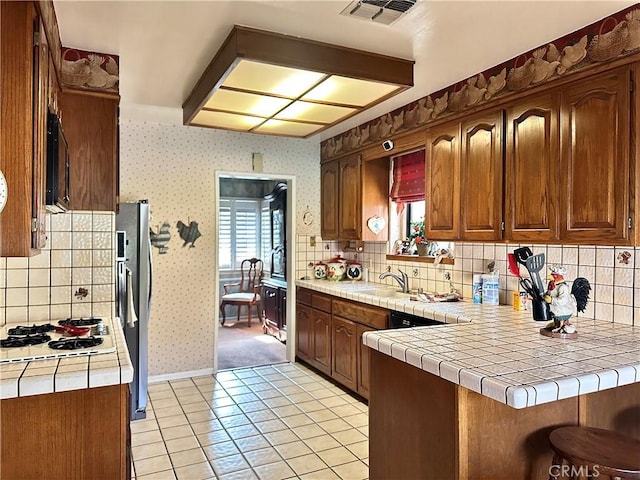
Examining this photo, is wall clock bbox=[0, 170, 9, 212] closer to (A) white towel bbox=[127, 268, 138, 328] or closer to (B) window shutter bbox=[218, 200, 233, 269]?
(A) white towel bbox=[127, 268, 138, 328]

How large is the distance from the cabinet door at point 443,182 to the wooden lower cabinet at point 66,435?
2.40 m

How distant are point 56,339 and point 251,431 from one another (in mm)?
1618

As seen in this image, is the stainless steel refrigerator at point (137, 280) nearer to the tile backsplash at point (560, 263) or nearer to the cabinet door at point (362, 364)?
the cabinet door at point (362, 364)

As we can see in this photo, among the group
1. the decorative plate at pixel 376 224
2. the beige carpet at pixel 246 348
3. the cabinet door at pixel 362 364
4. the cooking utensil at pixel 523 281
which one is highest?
the decorative plate at pixel 376 224

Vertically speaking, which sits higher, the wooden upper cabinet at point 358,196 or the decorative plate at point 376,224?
the wooden upper cabinet at point 358,196

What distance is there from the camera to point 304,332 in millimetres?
4863

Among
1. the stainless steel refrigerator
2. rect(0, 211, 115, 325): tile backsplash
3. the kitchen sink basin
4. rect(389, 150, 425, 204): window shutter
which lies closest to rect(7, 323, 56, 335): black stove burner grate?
rect(0, 211, 115, 325): tile backsplash

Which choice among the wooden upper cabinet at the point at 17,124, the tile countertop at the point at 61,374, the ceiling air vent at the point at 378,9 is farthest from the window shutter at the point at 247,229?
the wooden upper cabinet at the point at 17,124

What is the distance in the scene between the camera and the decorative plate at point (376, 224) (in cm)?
441

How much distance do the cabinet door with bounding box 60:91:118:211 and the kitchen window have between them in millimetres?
4809

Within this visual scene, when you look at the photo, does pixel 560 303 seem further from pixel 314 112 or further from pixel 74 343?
pixel 74 343

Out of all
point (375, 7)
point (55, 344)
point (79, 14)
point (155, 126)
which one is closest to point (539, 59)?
point (375, 7)

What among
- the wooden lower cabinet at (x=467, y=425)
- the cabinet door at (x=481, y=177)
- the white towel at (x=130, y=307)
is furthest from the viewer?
the white towel at (x=130, y=307)

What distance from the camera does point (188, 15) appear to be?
2186 millimetres
